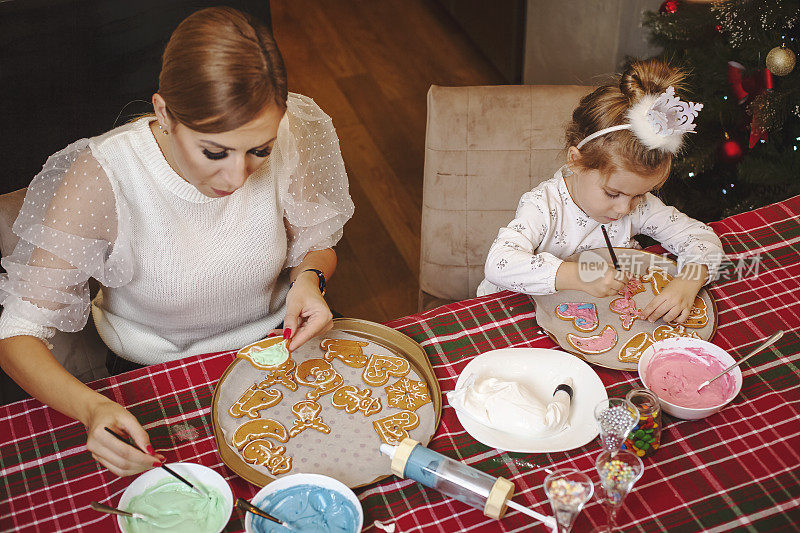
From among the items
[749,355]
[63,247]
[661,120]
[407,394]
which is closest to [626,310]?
[749,355]

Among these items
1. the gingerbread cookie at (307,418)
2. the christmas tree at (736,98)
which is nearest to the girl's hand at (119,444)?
the gingerbread cookie at (307,418)

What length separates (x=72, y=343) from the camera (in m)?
1.74

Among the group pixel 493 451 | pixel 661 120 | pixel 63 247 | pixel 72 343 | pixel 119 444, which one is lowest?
pixel 72 343

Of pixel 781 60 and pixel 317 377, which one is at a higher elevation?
pixel 781 60

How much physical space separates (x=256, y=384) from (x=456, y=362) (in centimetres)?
40

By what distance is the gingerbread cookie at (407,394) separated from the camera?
54.0 inches

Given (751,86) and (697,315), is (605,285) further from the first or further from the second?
(751,86)

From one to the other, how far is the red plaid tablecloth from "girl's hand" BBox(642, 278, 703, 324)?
0.28 ft

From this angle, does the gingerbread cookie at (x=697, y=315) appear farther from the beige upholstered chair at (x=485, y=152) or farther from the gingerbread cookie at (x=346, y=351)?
the gingerbread cookie at (x=346, y=351)

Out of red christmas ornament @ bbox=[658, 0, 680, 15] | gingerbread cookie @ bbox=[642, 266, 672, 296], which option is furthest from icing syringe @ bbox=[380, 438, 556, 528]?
red christmas ornament @ bbox=[658, 0, 680, 15]

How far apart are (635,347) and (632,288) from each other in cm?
19

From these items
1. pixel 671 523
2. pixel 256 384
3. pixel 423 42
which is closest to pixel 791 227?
pixel 671 523

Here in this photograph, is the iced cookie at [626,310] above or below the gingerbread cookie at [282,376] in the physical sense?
below

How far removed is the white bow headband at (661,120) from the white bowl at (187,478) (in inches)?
44.3
